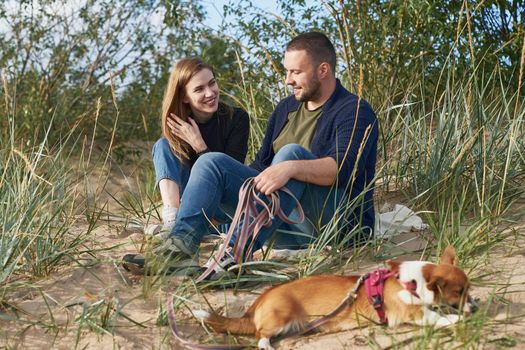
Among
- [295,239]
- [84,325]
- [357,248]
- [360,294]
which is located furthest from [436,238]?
[84,325]

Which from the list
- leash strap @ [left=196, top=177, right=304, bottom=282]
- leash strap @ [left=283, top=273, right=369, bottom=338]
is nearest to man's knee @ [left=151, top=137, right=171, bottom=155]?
leash strap @ [left=196, top=177, right=304, bottom=282]

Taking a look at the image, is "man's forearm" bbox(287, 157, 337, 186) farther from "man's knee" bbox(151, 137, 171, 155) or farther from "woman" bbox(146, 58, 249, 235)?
"man's knee" bbox(151, 137, 171, 155)

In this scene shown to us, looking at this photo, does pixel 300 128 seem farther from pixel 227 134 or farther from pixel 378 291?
pixel 378 291

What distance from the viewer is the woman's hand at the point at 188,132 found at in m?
4.38

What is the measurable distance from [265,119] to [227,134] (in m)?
0.81

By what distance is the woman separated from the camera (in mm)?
4332

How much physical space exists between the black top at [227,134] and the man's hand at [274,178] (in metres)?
1.10

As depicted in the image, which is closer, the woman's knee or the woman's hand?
the woman's knee

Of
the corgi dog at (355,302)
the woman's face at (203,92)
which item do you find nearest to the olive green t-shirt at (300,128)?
the woman's face at (203,92)

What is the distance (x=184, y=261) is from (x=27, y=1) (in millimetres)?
5631

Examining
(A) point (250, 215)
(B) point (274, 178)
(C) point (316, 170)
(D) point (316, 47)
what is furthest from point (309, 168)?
(D) point (316, 47)

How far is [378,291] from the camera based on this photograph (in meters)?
2.84

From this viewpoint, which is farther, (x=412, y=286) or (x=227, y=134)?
(x=227, y=134)

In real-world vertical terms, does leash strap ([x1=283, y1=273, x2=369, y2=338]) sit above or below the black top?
below
